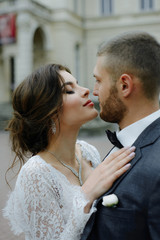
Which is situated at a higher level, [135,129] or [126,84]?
[126,84]

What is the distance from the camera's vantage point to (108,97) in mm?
1792

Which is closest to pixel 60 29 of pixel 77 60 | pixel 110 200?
pixel 77 60

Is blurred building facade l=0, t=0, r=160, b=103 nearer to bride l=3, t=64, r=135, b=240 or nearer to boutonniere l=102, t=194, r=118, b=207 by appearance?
bride l=3, t=64, r=135, b=240

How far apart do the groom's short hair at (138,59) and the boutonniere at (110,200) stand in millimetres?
570

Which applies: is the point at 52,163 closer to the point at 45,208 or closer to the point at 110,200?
the point at 45,208

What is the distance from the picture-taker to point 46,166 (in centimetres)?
220

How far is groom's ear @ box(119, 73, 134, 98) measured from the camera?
66.5 inches

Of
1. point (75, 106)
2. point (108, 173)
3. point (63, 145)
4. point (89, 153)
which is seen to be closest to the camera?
point (108, 173)

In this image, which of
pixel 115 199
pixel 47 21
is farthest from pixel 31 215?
pixel 47 21

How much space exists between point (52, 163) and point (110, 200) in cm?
91

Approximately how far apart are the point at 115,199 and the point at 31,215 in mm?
735

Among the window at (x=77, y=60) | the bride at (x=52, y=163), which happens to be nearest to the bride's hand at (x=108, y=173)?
the bride at (x=52, y=163)

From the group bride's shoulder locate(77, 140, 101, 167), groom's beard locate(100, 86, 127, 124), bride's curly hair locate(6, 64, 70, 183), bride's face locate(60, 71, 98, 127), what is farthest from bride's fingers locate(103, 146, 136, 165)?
bride's shoulder locate(77, 140, 101, 167)

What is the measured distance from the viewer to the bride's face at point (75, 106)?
2.32m
